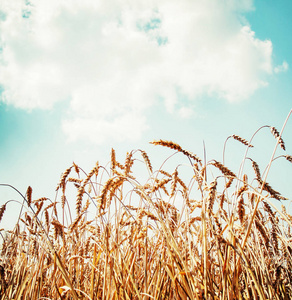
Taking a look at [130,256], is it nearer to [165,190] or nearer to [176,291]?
[176,291]

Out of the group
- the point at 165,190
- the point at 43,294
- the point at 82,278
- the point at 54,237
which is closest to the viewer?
the point at 43,294

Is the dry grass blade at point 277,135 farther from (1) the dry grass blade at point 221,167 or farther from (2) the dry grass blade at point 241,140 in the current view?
(1) the dry grass blade at point 221,167

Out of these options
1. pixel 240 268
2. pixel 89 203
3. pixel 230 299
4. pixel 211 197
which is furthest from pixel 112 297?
pixel 89 203

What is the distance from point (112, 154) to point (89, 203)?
27.1 inches

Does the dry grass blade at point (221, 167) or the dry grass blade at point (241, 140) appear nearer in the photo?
the dry grass blade at point (221, 167)

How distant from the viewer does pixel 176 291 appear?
152 cm

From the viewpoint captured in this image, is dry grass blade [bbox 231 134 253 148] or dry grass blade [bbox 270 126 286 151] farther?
dry grass blade [bbox 231 134 253 148]

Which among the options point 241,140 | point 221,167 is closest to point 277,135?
point 241,140

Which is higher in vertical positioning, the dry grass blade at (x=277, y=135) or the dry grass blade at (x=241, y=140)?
the dry grass blade at (x=241, y=140)

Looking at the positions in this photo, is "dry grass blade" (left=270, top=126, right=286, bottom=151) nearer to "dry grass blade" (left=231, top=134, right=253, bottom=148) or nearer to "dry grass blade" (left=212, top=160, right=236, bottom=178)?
"dry grass blade" (left=231, top=134, right=253, bottom=148)

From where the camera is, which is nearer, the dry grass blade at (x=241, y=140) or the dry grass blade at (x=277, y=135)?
the dry grass blade at (x=277, y=135)

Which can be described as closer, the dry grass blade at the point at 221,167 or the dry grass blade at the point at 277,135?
the dry grass blade at the point at 277,135

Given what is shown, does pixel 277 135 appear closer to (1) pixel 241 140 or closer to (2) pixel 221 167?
(1) pixel 241 140

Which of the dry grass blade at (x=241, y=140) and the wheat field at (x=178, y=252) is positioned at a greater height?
the dry grass blade at (x=241, y=140)
